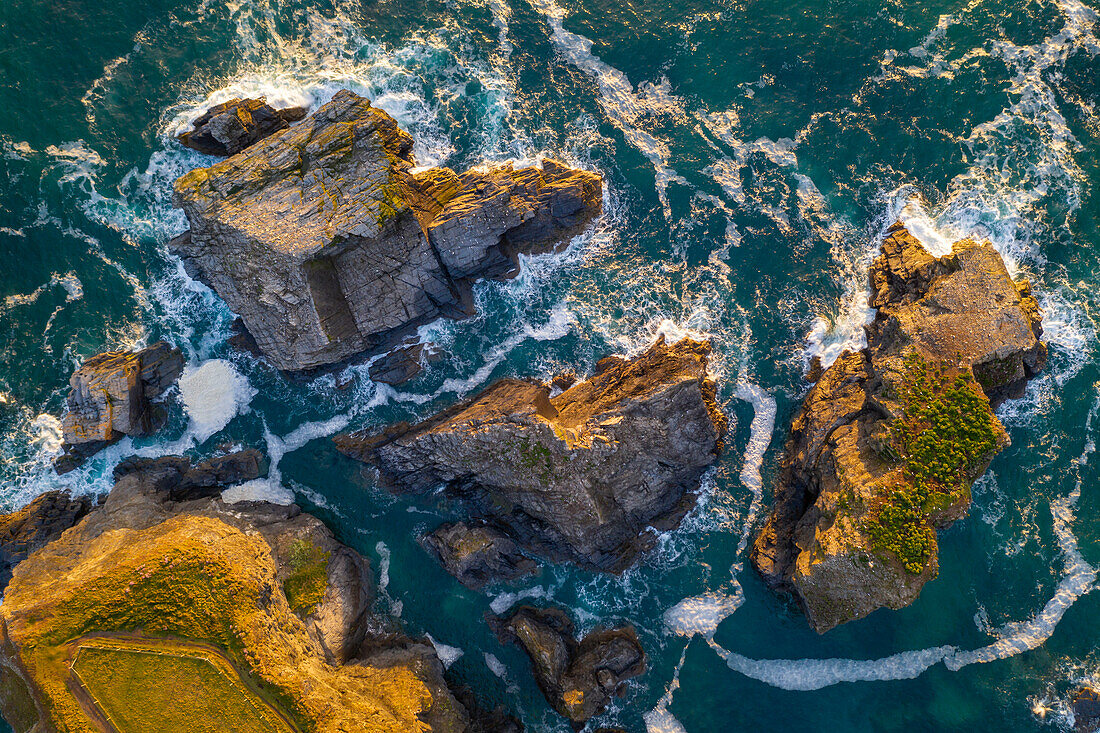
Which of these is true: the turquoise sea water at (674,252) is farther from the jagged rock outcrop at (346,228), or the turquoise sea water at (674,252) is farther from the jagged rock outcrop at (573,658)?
the jagged rock outcrop at (346,228)

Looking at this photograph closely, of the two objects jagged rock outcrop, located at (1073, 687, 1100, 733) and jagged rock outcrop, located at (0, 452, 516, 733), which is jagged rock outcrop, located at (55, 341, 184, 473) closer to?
jagged rock outcrop, located at (0, 452, 516, 733)

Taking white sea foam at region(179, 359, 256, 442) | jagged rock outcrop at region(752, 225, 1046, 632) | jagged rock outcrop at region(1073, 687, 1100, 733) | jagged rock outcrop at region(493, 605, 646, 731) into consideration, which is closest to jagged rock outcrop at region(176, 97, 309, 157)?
white sea foam at region(179, 359, 256, 442)

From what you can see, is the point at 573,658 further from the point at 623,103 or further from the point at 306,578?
the point at 623,103

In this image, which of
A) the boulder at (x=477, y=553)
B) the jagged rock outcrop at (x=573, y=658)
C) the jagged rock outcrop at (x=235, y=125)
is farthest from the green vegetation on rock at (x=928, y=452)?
the jagged rock outcrop at (x=235, y=125)

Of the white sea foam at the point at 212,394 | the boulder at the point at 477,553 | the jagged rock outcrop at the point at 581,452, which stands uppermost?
the jagged rock outcrop at the point at 581,452

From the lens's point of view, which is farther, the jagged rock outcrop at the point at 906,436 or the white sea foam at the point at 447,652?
the white sea foam at the point at 447,652

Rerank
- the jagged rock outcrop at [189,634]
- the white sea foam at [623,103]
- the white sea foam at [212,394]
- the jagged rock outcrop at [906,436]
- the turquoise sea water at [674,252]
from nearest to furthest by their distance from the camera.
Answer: the jagged rock outcrop at [189,634], the jagged rock outcrop at [906,436], the turquoise sea water at [674,252], the white sea foam at [212,394], the white sea foam at [623,103]

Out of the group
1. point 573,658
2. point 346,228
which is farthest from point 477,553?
point 346,228
